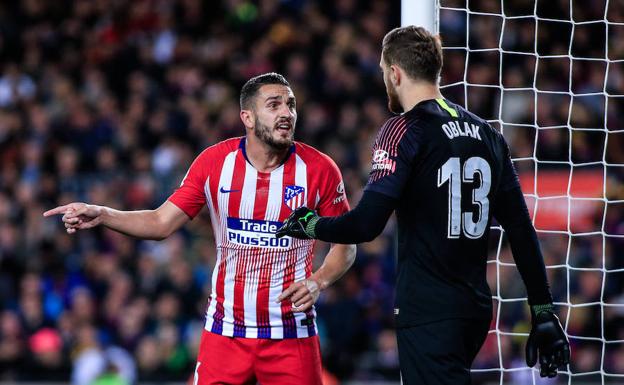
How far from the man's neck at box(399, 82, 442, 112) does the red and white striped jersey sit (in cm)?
92

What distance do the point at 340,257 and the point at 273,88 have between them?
0.89 metres

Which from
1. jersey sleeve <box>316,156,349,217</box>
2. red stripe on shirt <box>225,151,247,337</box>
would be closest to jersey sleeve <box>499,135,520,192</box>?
jersey sleeve <box>316,156,349,217</box>

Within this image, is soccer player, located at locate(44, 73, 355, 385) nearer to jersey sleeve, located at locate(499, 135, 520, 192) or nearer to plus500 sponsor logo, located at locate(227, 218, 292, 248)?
plus500 sponsor logo, located at locate(227, 218, 292, 248)

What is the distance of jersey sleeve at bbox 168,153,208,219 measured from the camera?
16.4 ft

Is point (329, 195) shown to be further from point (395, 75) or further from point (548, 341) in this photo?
point (548, 341)

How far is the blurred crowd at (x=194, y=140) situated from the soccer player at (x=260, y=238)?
3517 millimetres

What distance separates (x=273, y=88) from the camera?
5.00 metres

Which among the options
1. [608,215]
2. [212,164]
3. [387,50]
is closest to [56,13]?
[608,215]

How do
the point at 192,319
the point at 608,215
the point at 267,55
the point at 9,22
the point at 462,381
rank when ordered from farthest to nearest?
the point at 9,22 < the point at 267,55 < the point at 192,319 < the point at 608,215 < the point at 462,381

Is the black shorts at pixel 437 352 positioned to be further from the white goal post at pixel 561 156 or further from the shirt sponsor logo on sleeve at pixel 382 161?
the white goal post at pixel 561 156

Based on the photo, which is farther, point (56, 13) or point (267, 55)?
point (56, 13)

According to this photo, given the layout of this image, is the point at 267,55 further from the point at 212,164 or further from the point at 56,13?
the point at 212,164

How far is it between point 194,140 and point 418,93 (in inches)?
332

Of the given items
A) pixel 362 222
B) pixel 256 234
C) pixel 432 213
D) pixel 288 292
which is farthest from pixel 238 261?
pixel 432 213
